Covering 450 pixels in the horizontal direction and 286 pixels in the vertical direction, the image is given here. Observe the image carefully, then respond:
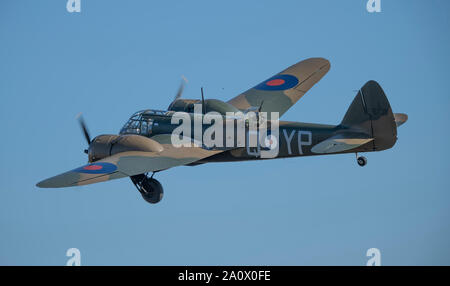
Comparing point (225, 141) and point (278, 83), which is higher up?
point (278, 83)

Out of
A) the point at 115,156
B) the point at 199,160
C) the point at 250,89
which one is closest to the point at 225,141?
the point at 199,160

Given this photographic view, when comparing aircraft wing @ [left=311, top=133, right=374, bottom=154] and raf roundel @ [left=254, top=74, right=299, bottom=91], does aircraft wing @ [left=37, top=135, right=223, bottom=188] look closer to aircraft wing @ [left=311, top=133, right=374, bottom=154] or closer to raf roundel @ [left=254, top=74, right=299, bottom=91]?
aircraft wing @ [left=311, top=133, right=374, bottom=154]

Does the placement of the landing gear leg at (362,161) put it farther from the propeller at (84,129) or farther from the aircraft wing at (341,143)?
the propeller at (84,129)

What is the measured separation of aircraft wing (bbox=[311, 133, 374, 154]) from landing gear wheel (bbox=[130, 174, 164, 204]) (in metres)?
5.85

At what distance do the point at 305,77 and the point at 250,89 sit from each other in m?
2.45

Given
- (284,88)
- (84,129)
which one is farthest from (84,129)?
(284,88)

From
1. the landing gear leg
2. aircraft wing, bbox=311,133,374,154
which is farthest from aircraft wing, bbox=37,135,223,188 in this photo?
the landing gear leg

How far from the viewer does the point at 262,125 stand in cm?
3197

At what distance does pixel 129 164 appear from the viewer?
2975 cm

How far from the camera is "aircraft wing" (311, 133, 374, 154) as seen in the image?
29.2m

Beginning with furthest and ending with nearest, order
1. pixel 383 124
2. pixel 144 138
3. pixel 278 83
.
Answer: pixel 278 83 → pixel 144 138 → pixel 383 124

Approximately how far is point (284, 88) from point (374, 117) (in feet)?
27.4

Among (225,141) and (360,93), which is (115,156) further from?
(360,93)

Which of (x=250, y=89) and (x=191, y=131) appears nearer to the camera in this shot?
(x=191, y=131)
